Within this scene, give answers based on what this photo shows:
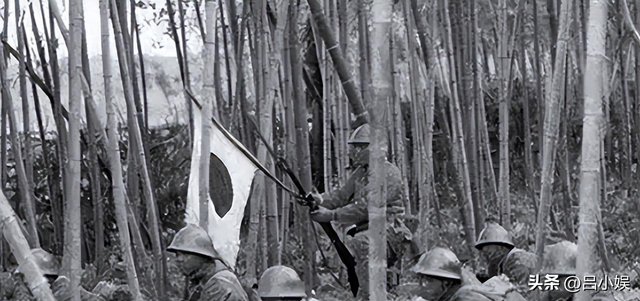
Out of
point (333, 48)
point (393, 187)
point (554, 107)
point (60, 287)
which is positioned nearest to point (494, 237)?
point (393, 187)

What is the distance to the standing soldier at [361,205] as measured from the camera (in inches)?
167

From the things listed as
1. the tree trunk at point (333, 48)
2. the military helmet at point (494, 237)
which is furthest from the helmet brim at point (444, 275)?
the tree trunk at point (333, 48)

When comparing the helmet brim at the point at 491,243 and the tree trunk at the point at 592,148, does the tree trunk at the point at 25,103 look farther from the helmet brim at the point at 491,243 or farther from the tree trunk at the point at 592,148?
the tree trunk at the point at 592,148

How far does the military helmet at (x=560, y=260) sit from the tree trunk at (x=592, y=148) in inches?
33.7

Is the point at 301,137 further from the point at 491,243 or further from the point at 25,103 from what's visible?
the point at 25,103

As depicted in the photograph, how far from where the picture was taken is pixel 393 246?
4.49m

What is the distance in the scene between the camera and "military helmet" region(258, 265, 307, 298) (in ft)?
11.6

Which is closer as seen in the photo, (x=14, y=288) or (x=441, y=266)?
(x=441, y=266)

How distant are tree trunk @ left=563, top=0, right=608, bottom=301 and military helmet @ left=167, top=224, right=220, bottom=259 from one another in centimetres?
164

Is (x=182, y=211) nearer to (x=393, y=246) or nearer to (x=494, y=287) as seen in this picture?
(x=393, y=246)

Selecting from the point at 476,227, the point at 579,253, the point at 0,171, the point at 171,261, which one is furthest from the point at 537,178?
the point at 579,253

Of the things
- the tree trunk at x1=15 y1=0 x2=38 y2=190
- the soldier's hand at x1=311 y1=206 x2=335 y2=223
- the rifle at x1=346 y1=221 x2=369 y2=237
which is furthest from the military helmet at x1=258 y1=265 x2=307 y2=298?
the tree trunk at x1=15 y1=0 x2=38 y2=190

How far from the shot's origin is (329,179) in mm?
6098

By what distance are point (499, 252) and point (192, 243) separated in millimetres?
1748
